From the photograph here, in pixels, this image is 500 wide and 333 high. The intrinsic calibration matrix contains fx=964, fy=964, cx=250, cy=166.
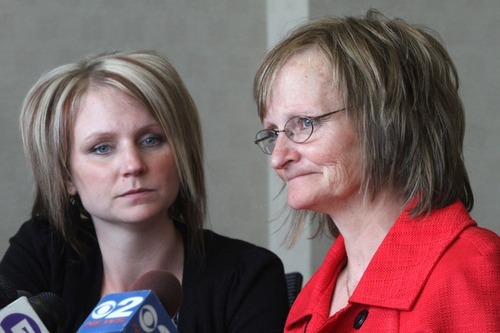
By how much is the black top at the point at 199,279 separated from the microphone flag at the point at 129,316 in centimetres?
102

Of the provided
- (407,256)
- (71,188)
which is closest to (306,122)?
(407,256)

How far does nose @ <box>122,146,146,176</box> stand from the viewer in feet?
7.56

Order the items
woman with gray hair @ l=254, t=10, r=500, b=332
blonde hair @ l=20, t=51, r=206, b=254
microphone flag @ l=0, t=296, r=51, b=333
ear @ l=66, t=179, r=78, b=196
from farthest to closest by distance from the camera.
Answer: ear @ l=66, t=179, r=78, b=196 < blonde hair @ l=20, t=51, r=206, b=254 < woman with gray hair @ l=254, t=10, r=500, b=332 < microphone flag @ l=0, t=296, r=51, b=333

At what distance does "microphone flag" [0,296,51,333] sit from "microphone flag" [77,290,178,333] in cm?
10

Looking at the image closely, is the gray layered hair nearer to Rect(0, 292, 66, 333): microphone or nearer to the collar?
the collar

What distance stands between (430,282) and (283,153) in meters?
0.36

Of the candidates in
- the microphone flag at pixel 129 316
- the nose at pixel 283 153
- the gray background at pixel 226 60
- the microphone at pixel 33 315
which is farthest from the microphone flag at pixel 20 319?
the gray background at pixel 226 60

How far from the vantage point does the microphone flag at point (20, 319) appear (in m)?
1.31

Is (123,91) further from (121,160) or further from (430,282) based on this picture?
(430,282)

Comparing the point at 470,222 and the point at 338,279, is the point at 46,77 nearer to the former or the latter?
the point at 338,279

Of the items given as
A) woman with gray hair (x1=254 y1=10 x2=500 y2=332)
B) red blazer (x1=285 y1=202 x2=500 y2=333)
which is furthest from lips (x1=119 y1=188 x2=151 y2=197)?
red blazer (x1=285 y1=202 x2=500 y2=333)

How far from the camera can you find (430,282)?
1595 millimetres

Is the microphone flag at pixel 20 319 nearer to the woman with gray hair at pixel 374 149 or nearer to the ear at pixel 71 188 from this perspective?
the woman with gray hair at pixel 374 149

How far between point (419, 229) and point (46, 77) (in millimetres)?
1229
